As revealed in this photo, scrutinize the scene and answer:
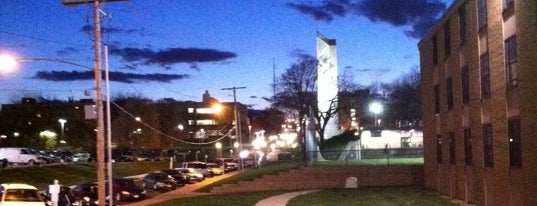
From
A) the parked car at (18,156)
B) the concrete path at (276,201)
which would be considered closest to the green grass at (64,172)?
the parked car at (18,156)

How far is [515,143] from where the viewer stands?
74.1 feet

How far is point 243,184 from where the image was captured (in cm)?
4862

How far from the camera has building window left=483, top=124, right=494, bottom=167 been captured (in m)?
26.0

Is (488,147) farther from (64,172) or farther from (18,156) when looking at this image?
(18,156)

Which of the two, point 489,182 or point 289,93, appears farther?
point 289,93

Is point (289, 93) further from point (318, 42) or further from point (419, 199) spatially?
point (419, 199)

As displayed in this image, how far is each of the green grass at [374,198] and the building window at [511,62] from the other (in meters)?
9.04

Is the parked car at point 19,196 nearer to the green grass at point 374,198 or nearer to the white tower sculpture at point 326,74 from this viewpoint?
the green grass at point 374,198

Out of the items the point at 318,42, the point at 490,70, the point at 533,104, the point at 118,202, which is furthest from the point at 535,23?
the point at 318,42

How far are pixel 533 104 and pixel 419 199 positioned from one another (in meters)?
14.0

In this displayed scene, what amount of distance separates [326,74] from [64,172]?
83.0 feet

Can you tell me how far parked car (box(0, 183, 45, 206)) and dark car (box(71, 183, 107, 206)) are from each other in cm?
666

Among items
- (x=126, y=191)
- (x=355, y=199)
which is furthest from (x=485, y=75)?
(x=126, y=191)

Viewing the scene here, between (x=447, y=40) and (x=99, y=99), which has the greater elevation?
(x=447, y=40)
